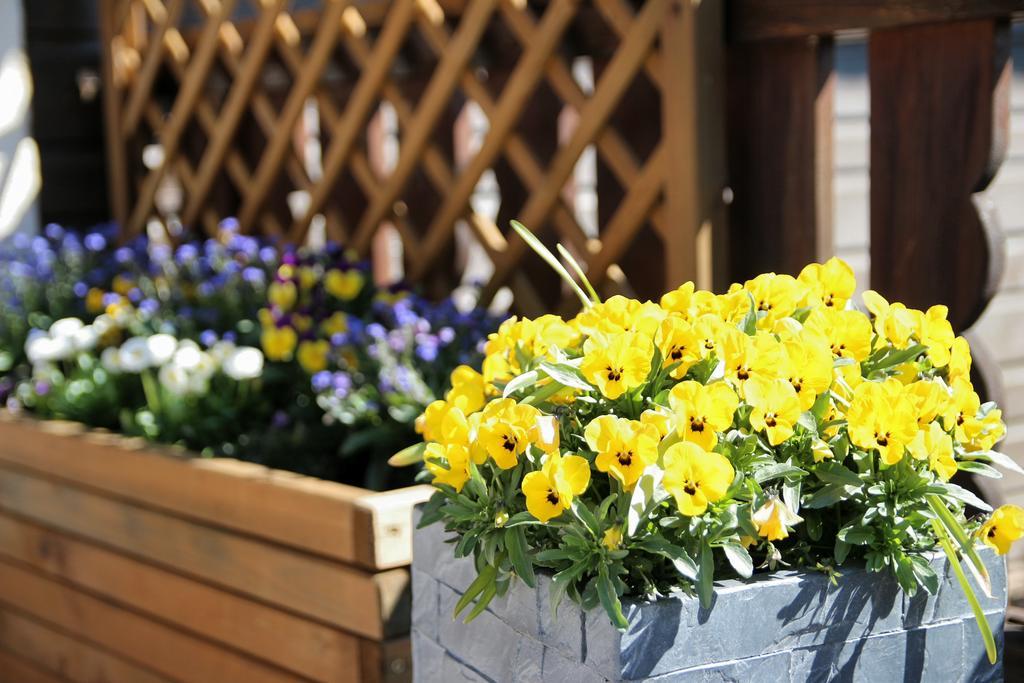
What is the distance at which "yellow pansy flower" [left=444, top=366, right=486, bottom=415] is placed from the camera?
1312mm

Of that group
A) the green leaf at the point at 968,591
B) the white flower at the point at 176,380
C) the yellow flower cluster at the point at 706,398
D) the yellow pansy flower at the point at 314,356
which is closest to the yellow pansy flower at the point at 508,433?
the yellow flower cluster at the point at 706,398

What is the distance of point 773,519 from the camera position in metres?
1.06

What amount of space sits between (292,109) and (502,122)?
0.67m

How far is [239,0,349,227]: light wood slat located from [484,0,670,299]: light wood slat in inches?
25.3

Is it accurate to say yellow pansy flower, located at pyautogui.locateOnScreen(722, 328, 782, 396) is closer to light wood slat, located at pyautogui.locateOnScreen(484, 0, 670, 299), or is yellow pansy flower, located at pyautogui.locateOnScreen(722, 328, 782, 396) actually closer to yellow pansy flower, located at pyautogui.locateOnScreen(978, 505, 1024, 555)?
yellow pansy flower, located at pyautogui.locateOnScreen(978, 505, 1024, 555)

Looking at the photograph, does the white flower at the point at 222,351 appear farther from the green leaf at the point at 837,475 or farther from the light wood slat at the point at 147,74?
the green leaf at the point at 837,475

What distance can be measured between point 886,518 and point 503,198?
1555 millimetres

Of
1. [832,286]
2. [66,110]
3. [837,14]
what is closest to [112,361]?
[66,110]

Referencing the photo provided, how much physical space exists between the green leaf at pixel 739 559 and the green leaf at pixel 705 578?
0.02 metres

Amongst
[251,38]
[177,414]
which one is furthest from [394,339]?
[251,38]

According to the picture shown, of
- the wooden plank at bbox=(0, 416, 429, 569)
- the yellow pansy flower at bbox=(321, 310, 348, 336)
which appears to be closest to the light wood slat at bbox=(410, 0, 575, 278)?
the yellow pansy flower at bbox=(321, 310, 348, 336)

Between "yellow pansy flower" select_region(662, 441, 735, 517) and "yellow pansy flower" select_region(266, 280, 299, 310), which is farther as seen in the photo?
"yellow pansy flower" select_region(266, 280, 299, 310)

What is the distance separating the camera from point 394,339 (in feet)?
7.42

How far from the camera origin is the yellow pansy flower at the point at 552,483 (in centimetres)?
107
